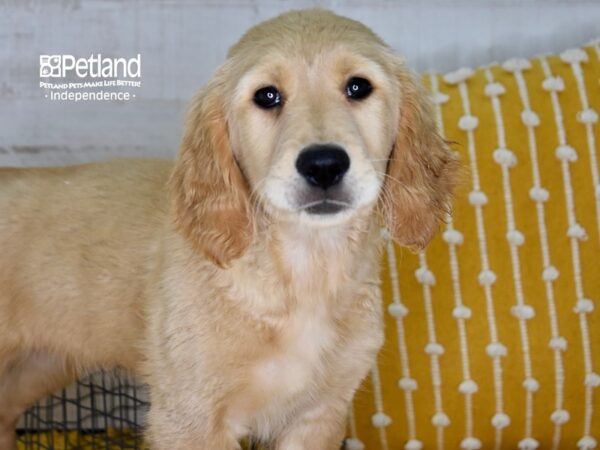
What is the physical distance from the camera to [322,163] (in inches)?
64.1

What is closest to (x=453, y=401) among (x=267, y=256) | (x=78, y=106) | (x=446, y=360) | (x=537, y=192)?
(x=446, y=360)

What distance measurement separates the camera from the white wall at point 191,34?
9.45ft

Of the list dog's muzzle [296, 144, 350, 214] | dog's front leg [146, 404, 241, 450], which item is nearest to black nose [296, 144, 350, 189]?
dog's muzzle [296, 144, 350, 214]

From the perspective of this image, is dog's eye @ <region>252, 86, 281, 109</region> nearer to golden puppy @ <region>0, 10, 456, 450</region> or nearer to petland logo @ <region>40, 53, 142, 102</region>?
golden puppy @ <region>0, 10, 456, 450</region>

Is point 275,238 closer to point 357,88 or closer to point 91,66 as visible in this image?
Answer: point 357,88

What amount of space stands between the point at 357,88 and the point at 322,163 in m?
0.25

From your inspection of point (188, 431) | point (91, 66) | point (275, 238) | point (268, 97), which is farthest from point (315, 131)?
point (91, 66)

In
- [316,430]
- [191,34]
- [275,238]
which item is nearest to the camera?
[275,238]

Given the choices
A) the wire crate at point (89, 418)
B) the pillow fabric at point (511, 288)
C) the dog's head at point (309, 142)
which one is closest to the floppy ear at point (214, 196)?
the dog's head at point (309, 142)

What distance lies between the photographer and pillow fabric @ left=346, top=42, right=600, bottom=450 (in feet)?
8.14

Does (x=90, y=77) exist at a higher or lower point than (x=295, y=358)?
higher

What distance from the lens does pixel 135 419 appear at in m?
2.89

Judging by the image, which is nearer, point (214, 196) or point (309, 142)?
point (309, 142)

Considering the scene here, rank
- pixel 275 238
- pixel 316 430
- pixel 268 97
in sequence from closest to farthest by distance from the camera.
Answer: pixel 268 97, pixel 275 238, pixel 316 430
